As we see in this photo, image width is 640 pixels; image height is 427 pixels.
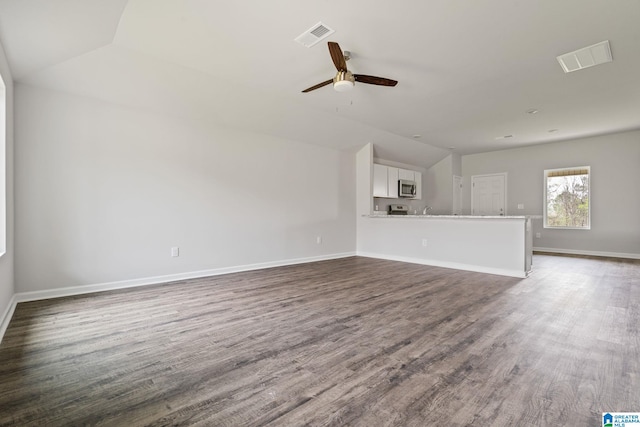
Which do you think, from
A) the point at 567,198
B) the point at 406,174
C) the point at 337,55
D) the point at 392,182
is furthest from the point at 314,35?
the point at 567,198

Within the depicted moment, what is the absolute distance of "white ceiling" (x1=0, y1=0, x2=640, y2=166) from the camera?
2461 mm

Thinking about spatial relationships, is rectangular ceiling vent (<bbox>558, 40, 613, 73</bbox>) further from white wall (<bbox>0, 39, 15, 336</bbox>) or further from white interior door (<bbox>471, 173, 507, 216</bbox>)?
white wall (<bbox>0, 39, 15, 336</bbox>)

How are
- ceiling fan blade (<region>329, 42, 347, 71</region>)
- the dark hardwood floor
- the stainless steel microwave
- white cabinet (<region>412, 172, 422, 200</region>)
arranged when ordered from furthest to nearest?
white cabinet (<region>412, 172, 422, 200</region>)
the stainless steel microwave
ceiling fan blade (<region>329, 42, 347, 71</region>)
the dark hardwood floor

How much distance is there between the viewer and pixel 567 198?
709cm

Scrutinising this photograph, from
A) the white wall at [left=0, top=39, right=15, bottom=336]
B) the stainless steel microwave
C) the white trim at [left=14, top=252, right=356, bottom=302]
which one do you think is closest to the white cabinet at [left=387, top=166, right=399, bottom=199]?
the stainless steel microwave

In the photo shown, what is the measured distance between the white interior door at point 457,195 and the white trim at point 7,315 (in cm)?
864

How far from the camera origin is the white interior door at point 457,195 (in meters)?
8.33

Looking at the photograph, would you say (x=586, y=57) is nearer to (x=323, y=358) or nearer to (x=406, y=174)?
(x=323, y=358)

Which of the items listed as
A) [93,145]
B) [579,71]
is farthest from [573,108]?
[93,145]

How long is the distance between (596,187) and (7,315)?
9.95 metres

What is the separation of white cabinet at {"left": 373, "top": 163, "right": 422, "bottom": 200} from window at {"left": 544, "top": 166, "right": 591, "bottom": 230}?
3.30 metres

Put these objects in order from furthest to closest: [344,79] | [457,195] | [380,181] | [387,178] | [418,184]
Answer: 1. [457,195]
2. [418,184]
3. [387,178]
4. [380,181]
5. [344,79]

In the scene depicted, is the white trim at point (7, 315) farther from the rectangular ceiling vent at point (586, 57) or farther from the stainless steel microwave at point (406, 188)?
the stainless steel microwave at point (406, 188)

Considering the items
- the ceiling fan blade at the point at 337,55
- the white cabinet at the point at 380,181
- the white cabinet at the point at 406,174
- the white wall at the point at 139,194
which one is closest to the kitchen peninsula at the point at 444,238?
the white cabinet at the point at 380,181
